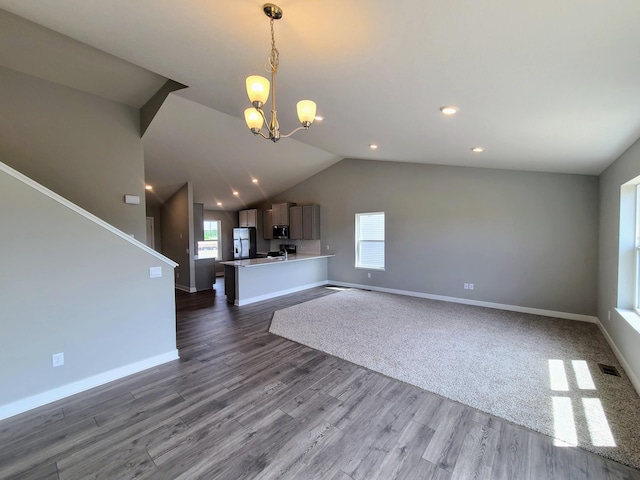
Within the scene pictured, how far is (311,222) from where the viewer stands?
7535 millimetres

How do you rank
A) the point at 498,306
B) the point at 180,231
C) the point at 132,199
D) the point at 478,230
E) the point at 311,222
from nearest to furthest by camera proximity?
the point at 132,199
the point at 498,306
the point at 478,230
the point at 180,231
the point at 311,222

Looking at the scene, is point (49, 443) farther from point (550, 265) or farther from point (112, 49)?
point (550, 265)

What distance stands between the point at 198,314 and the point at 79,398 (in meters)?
2.50

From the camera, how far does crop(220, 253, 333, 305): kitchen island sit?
5625mm

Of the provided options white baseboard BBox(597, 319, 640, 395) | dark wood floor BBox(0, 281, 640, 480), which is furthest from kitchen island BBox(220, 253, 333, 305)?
white baseboard BBox(597, 319, 640, 395)

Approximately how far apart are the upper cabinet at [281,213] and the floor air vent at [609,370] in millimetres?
6712

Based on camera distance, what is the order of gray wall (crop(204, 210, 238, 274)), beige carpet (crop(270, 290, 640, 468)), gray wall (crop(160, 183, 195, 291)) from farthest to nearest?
gray wall (crop(204, 210, 238, 274)) < gray wall (crop(160, 183, 195, 291)) < beige carpet (crop(270, 290, 640, 468))

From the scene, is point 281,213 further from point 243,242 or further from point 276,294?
point 276,294

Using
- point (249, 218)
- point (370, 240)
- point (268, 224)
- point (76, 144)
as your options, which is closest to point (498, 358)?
point (370, 240)

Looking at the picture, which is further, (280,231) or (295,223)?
(280,231)

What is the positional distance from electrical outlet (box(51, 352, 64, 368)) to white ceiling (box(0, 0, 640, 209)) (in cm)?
281

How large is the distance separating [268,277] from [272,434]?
166 inches

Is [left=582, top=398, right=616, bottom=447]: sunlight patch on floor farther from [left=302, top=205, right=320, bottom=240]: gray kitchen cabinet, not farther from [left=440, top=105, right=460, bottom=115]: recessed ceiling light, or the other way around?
[left=302, top=205, right=320, bottom=240]: gray kitchen cabinet

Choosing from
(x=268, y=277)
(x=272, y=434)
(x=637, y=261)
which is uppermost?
(x=637, y=261)
